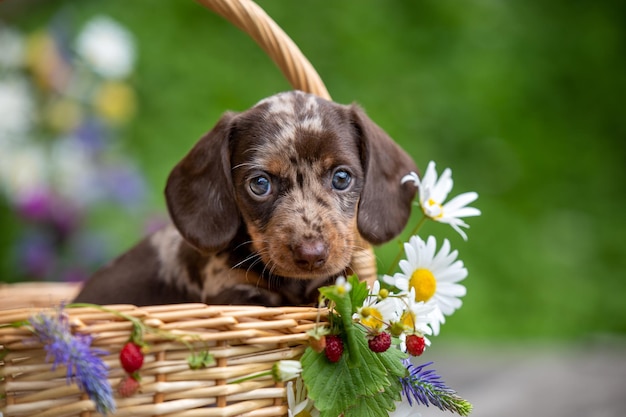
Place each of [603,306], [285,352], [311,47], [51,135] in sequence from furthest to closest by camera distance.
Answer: [311,47] → [603,306] → [51,135] → [285,352]

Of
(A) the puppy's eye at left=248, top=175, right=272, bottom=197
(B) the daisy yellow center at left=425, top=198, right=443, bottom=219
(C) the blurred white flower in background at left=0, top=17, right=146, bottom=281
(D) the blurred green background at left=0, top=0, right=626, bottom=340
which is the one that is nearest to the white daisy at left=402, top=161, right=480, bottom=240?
(B) the daisy yellow center at left=425, top=198, right=443, bottom=219

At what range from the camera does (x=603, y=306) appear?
23.4ft

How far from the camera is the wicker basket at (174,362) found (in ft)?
7.05

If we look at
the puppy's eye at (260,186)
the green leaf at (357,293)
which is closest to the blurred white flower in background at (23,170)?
the puppy's eye at (260,186)

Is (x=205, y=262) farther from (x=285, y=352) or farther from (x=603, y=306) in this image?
(x=603, y=306)

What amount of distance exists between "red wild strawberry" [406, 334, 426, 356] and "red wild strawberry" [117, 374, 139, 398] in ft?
2.53

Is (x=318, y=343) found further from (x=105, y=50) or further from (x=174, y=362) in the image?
(x=105, y=50)

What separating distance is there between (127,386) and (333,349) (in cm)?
57

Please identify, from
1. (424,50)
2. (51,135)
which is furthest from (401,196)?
(424,50)

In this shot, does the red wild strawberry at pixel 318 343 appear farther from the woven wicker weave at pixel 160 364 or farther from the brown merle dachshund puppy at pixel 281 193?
the brown merle dachshund puppy at pixel 281 193

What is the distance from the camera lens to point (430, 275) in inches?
99.1

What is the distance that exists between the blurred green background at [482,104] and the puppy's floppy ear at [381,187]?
11.3 ft

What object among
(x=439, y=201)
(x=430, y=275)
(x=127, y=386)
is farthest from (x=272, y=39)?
(x=127, y=386)

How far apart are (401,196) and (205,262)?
815 millimetres
